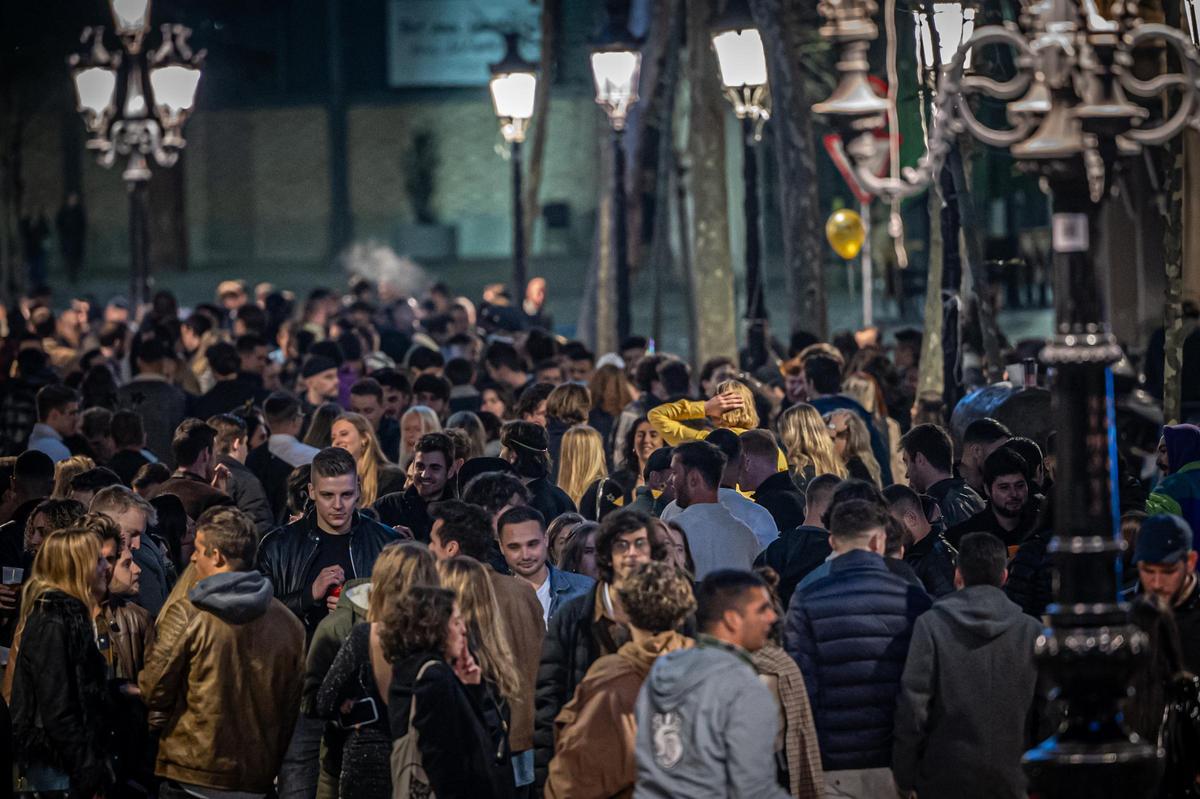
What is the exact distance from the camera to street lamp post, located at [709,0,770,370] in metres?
19.8

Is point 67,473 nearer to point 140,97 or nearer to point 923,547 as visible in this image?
point 923,547

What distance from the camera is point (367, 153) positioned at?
49.0m

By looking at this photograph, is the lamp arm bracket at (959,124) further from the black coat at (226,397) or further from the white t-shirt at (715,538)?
the black coat at (226,397)

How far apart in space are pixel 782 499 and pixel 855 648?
2994 mm

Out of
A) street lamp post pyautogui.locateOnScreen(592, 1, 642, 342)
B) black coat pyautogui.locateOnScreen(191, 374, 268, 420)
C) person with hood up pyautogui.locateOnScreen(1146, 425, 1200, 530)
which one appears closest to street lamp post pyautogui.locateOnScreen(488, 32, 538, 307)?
street lamp post pyautogui.locateOnScreen(592, 1, 642, 342)

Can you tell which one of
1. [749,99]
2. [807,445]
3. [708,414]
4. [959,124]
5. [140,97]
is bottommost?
[807,445]

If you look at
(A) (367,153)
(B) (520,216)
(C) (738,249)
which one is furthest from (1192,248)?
(A) (367,153)

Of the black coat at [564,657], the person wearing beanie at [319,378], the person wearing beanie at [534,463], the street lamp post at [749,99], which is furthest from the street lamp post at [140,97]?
the black coat at [564,657]

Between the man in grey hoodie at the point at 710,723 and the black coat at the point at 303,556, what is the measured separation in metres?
3.22

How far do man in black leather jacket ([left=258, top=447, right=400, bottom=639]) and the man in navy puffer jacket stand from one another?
2459mm

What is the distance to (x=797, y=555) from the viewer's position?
9.69 meters

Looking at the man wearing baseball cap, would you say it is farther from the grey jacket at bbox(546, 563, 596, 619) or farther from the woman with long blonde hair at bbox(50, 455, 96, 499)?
the woman with long blonde hair at bbox(50, 455, 96, 499)

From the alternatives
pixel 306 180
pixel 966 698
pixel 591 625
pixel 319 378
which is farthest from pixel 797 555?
pixel 306 180

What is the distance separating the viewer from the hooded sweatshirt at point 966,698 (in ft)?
27.3
